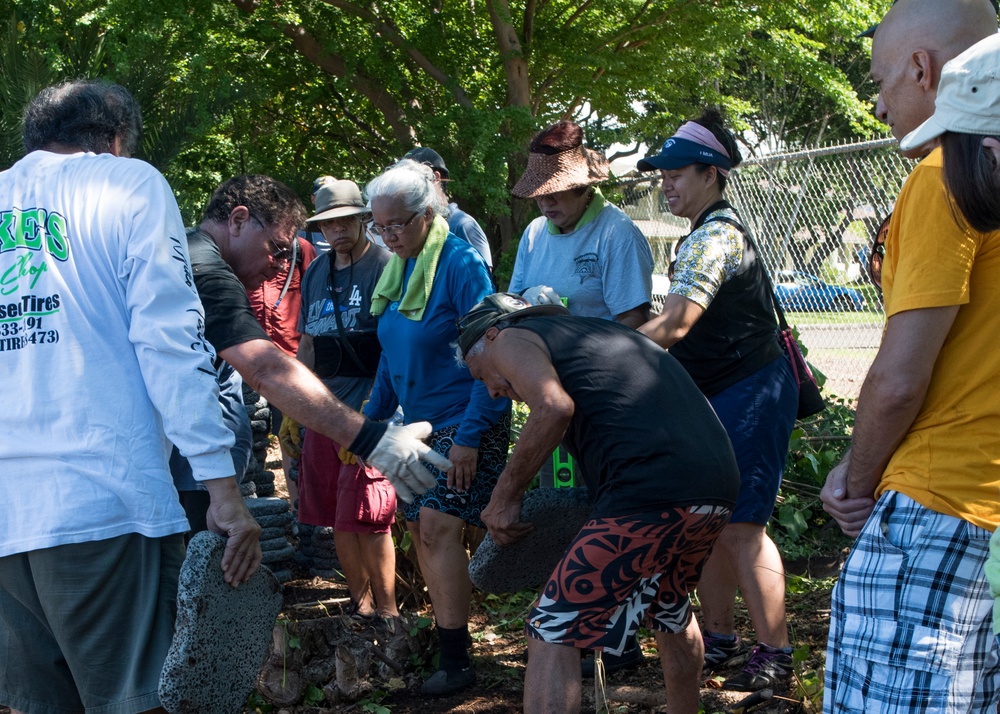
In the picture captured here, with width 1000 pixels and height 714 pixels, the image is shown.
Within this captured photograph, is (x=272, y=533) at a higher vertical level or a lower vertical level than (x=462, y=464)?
lower

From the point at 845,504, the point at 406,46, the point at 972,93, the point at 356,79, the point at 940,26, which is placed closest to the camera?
the point at 972,93

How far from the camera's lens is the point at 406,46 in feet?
35.7

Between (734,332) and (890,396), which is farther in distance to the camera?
(734,332)

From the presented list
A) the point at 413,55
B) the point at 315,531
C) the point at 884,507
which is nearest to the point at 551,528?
the point at 884,507

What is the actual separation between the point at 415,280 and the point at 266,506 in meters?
1.70

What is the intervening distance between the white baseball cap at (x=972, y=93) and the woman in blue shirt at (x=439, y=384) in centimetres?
218

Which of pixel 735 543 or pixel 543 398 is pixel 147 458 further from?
pixel 735 543

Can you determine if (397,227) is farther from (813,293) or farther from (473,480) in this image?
(813,293)

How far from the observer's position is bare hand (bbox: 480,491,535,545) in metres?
3.08

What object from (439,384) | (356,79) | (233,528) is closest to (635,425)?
(233,528)

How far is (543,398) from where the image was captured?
2.69 meters

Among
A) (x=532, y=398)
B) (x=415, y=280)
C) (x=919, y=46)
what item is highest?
(x=919, y=46)

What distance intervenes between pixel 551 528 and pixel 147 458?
Result: 1.36m

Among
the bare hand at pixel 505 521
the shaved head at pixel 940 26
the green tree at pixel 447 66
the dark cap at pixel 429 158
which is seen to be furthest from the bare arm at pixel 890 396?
the green tree at pixel 447 66
